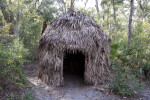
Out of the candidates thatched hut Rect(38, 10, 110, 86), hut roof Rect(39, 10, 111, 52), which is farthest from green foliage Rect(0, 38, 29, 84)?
hut roof Rect(39, 10, 111, 52)

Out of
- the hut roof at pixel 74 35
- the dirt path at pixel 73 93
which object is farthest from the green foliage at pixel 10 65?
the hut roof at pixel 74 35

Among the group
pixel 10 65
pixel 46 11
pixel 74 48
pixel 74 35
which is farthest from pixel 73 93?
pixel 46 11

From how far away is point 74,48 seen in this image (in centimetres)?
621

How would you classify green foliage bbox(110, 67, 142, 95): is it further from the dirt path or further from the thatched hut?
the thatched hut

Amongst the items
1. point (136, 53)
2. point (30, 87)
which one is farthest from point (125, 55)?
point (30, 87)

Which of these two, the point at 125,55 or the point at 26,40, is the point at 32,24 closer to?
A: the point at 26,40

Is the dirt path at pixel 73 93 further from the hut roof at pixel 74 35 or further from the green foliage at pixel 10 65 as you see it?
the hut roof at pixel 74 35

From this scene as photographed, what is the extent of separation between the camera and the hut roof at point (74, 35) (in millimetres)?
6242

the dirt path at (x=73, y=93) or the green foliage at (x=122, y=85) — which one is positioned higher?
the green foliage at (x=122, y=85)

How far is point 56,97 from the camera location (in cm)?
536

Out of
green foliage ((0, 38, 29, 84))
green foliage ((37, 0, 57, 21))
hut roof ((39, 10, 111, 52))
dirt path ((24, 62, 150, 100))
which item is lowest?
dirt path ((24, 62, 150, 100))

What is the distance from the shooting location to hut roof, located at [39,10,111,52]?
624 cm

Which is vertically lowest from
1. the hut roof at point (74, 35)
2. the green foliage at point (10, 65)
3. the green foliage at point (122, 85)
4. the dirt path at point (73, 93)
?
the dirt path at point (73, 93)

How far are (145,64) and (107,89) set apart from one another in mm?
3226
